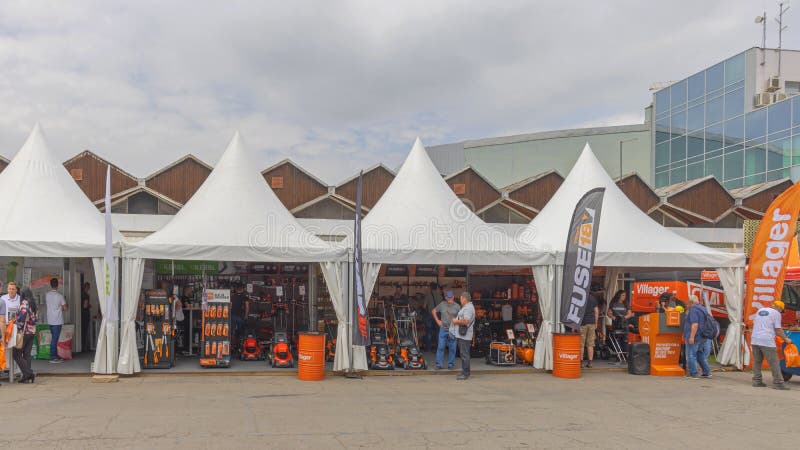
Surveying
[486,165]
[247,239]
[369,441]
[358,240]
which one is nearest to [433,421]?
[369,441]

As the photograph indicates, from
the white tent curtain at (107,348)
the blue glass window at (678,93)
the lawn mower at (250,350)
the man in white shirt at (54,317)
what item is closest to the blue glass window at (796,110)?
the blue glass window at (678,93)

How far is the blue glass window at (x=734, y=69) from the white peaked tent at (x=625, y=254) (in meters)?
24.0

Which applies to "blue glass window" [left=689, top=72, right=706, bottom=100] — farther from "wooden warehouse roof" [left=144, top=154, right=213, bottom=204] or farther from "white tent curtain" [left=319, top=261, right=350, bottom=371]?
"white tent curtain" [left=319, top=261, right=350, bottom=371]

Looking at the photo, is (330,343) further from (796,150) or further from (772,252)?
(796,150)

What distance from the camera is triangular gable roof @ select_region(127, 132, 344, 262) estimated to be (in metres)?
10.3

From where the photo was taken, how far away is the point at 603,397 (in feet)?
29.5

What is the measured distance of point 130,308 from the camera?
1016 centimetres

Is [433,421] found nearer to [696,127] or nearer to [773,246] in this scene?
[773,246]

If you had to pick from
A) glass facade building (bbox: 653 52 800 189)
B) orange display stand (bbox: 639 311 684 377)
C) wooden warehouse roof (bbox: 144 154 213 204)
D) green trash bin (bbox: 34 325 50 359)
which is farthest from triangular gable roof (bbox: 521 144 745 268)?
glass facade building (bbox: 653 52 800 189)

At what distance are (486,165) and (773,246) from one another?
3675 centimetres

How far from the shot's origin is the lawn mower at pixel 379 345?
435 inches

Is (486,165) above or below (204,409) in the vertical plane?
above

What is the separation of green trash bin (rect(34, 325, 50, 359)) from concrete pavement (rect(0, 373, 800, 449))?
7.13 ft

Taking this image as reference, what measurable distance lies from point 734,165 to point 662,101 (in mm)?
7405
